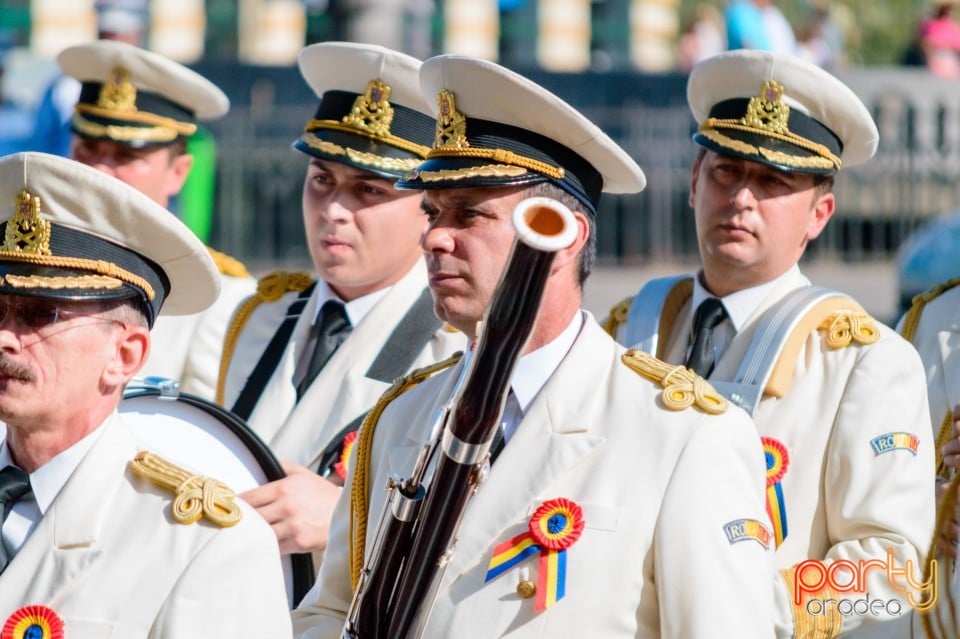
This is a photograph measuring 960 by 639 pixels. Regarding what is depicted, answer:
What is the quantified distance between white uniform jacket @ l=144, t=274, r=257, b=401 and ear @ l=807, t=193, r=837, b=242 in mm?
1969

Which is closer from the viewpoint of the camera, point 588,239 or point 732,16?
point 588,239

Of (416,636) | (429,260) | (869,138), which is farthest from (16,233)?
(869,138)

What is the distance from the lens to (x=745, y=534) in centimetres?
376

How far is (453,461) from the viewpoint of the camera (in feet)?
11.2

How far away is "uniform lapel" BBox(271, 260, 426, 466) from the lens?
546cm

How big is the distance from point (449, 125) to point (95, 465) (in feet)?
3.47

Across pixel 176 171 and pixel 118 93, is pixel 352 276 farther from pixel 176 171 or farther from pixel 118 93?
pixel 118 93

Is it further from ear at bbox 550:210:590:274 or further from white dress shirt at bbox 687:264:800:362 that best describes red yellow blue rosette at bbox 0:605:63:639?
white dress shirt at bbox 687:264:800:362

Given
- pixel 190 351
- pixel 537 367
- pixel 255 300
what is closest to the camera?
pixel 537 367

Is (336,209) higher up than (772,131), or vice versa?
(772,131)

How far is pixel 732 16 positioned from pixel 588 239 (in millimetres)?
12092

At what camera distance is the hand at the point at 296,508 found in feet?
15.2

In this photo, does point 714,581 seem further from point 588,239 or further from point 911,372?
point 911,372

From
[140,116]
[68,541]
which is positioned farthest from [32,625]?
[140,116]
